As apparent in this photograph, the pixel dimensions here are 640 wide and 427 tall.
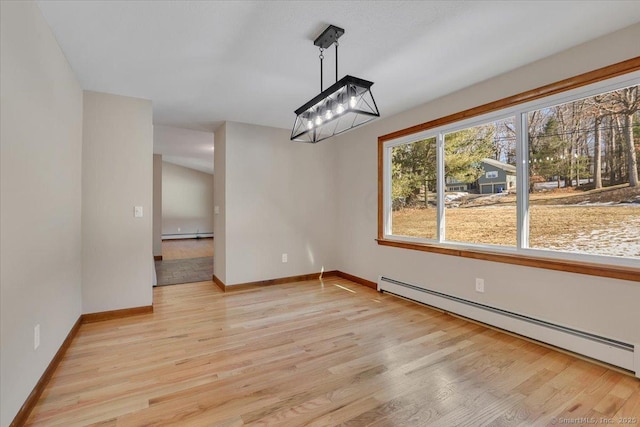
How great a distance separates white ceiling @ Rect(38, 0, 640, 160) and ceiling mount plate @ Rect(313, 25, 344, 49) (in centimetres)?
5

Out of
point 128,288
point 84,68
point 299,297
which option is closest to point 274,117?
point 84,68

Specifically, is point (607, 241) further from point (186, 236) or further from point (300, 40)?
point (186, 236)

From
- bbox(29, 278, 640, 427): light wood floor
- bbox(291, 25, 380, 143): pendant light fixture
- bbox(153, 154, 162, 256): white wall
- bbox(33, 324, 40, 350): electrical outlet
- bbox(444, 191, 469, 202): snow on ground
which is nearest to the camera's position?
bbox(29, 278, 640, 427): light wood floor

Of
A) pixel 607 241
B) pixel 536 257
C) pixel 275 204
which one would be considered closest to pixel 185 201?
pixel 275 204

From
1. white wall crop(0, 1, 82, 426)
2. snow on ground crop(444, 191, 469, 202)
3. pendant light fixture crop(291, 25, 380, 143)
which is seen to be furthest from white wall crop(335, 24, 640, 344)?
white wall crop(0, 1, 82, 426)

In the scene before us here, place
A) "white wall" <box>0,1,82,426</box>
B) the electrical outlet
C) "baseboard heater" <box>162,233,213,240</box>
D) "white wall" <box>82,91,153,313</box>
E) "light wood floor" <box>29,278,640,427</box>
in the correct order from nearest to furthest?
1. "white wall" <box>0,1,82,426</box>
2. "light wood floor" <box>29,278,640,427</box>
3. the electrical outlet
4. "white wall" <box>82,91,153,313</box>
5. "baseboard heater" <box>162,233,213,240</box>

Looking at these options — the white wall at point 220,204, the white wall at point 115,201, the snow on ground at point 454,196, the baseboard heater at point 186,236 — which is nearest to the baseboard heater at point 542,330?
the snow on ground at point 454,196

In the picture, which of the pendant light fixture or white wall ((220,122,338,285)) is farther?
white wall ((220,122,338,285))

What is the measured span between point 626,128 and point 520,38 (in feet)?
3.35

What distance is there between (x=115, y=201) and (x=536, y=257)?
4.15m

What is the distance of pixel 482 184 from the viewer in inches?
122

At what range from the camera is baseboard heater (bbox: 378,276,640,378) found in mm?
2043

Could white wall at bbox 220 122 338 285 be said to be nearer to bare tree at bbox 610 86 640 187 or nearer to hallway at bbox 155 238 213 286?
hallway at bbox 155 238 213 286

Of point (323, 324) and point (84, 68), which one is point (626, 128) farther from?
point (84, 68)
